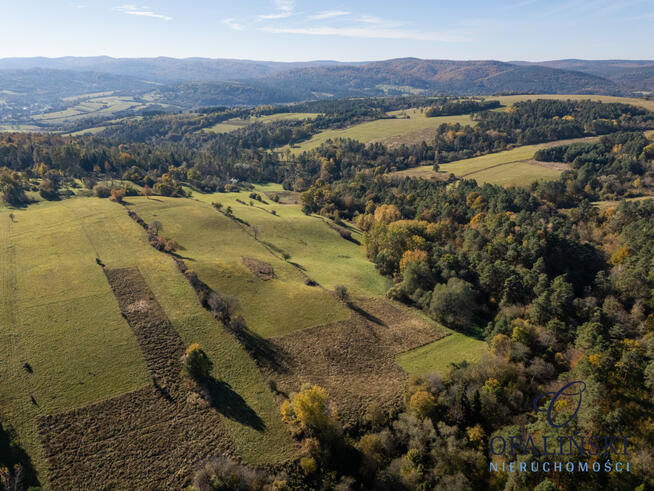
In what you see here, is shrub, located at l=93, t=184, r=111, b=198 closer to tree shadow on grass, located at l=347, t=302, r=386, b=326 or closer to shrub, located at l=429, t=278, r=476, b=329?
tree shadow on grass, located at l=347, t=302, r=386, b=326

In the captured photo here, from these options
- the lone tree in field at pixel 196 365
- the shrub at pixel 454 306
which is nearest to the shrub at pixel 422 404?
the shrub at pixel 454 306

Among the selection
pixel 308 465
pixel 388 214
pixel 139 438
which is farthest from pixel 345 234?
pixel 139 438

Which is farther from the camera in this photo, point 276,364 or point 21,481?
point 276,364

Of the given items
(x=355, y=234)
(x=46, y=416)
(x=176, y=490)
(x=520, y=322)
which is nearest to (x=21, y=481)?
(x=46, y=416)

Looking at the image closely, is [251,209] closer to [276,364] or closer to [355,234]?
[355,234]

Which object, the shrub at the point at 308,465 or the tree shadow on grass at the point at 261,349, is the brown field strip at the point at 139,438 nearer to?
the tree shadow on grass at the point at 261,349
